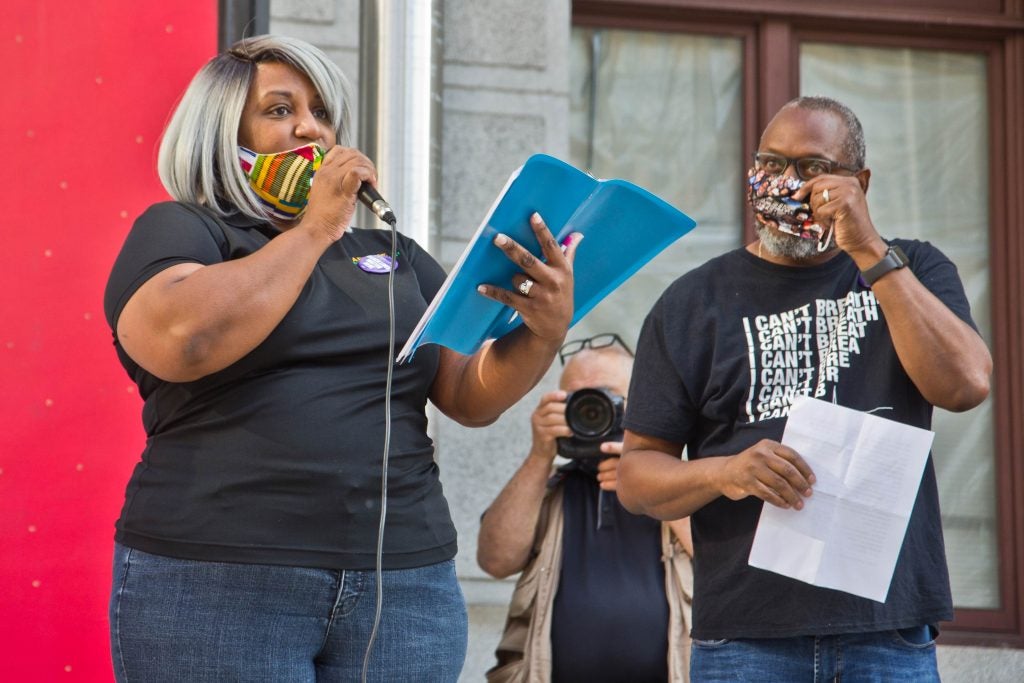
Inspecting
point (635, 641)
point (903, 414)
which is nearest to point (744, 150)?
point (635, 641)

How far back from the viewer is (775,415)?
8.49 feet

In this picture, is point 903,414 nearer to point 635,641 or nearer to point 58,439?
point 635,641

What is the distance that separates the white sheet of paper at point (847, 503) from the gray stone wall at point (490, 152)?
2127mm

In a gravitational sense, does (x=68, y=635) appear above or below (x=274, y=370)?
below

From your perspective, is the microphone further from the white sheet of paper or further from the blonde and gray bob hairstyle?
the white sheet of paper

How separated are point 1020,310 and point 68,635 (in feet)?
11.7

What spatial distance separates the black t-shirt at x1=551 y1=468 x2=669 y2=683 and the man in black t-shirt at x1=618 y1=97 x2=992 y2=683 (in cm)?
87

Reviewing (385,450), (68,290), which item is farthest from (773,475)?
(68,290)

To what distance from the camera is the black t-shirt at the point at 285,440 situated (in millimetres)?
2057

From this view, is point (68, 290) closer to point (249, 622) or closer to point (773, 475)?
point (249, 622)

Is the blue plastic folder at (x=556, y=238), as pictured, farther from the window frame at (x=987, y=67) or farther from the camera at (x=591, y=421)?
the window frame at (x=987, y=67)

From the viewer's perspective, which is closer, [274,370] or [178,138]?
[274,370]

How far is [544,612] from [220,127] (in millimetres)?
1765

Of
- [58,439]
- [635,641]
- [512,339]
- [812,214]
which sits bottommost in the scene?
[635,641]
